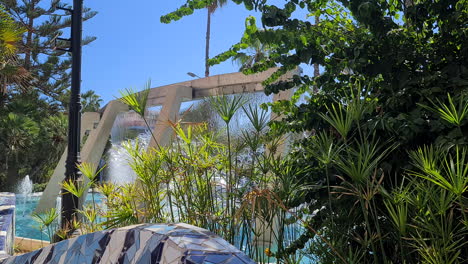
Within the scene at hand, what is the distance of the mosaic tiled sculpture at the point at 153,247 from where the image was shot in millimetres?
1637

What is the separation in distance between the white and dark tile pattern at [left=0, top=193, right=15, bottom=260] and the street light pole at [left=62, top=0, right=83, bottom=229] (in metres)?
0.52

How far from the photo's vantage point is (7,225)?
4.37 meters

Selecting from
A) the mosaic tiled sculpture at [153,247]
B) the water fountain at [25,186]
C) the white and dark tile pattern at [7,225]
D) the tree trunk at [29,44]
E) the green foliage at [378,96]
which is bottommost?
the water fountain at [25,186]

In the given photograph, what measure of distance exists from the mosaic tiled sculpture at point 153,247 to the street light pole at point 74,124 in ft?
7.89

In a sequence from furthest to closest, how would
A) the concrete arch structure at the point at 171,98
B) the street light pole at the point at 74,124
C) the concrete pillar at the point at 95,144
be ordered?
the concrete pillar at the point at 95,144
the concrete arch structure at the point at 171,98
the street light pole at the point at 74,124

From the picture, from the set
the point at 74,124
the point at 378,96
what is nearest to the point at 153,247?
the point at 378,96

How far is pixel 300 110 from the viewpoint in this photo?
9.70 ft

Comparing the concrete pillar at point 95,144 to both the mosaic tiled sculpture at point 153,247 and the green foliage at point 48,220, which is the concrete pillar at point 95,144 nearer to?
the green foliage at point 48,220

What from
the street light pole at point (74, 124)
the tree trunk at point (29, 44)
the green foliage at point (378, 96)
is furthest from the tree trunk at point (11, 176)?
the green foliage at point (378, 96)

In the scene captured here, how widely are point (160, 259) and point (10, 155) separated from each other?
701 inches

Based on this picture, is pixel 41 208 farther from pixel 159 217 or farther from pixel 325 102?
pixel 325 102

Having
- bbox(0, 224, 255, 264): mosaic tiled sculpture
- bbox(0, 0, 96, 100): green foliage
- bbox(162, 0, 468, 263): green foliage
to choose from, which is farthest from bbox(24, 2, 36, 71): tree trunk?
bbox(0, 224, 255, 264): mosaic tiled sculpture

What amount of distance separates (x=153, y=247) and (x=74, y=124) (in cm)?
358

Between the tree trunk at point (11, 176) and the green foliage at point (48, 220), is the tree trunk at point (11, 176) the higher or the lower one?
the lower one
